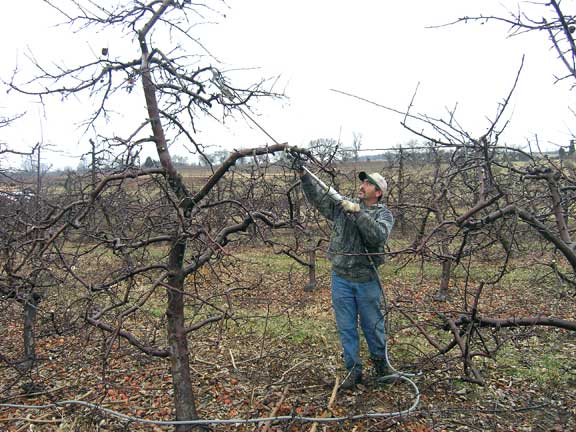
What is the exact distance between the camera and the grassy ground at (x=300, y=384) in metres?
3.86

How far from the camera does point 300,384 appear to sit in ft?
15.1

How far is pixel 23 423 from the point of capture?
4273 mm

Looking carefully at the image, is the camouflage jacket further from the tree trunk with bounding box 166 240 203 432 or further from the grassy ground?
the tree trunk with bounding box 166 240 203 432

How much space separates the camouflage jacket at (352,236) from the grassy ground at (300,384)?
31cm

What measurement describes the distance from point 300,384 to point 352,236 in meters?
1.65

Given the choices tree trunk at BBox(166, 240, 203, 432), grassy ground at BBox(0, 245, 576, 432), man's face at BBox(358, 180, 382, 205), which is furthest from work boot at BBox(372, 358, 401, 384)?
tree trunk at BBox(166, 240, 203, 432)

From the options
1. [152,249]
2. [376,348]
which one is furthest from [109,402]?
[152,249]

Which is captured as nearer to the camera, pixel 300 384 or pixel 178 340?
pixel 178 340

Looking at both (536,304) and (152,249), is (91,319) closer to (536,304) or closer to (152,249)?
(536,304)

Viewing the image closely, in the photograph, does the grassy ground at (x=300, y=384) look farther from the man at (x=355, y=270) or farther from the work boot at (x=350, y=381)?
the man at (x=355, y=270)

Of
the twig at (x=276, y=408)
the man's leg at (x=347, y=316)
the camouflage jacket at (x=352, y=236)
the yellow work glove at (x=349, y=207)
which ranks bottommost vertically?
the twig at (x=276, y=408)

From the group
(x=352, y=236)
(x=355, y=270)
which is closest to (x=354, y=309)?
(x=355, y=270)

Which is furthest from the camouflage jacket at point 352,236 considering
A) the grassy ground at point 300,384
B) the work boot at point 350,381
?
the work boot at point 350,381

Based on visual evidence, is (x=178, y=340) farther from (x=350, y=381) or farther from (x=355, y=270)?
(x=350, y=381)
